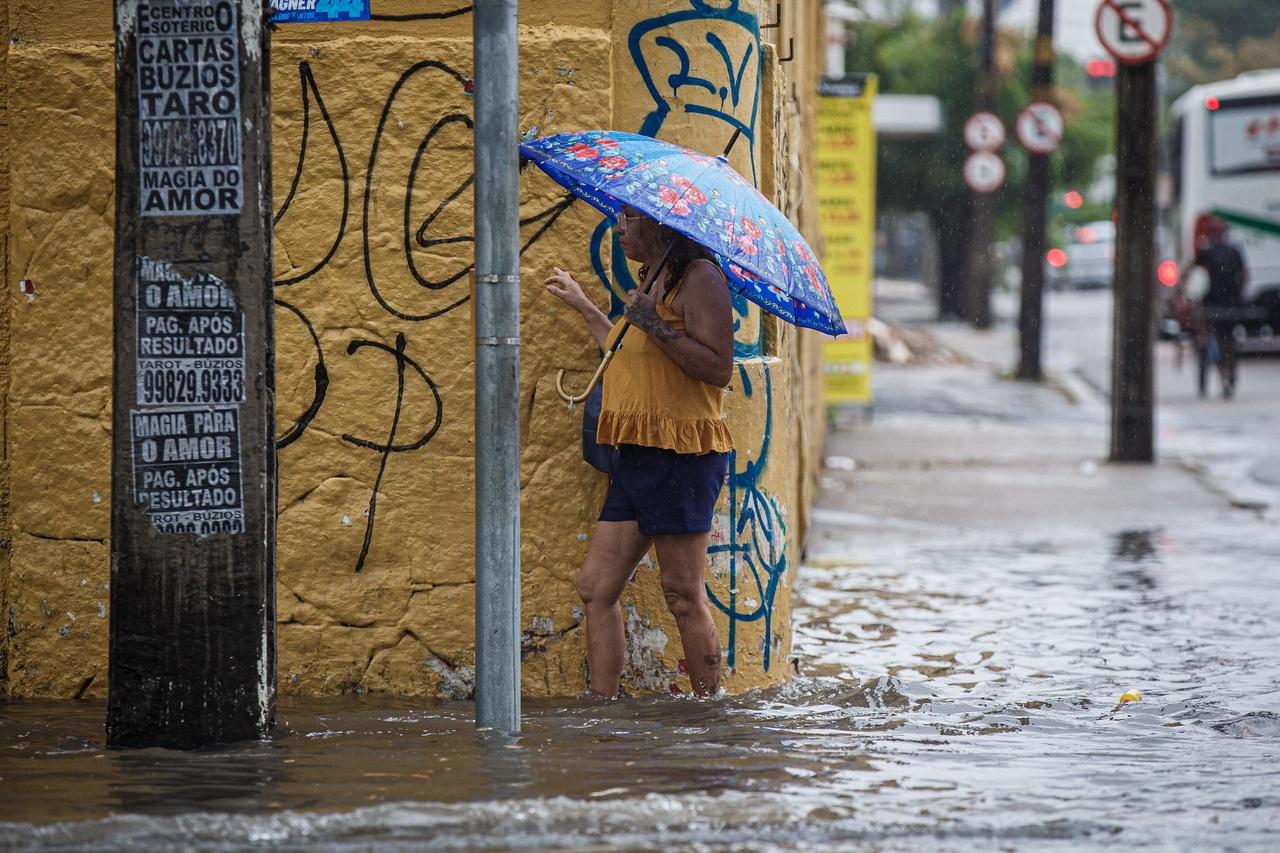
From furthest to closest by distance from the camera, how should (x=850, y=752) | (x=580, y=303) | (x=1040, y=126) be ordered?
(x=1040, y=126)
(x=580, y=303)
(x=850, y=752)

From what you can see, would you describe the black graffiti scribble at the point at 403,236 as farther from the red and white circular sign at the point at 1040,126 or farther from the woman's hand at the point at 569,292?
the red and white circular sign at the point at 1040,126

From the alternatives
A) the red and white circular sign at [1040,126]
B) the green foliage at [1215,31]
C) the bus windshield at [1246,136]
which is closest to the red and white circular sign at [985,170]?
the red and white circular sign at [1040,126]

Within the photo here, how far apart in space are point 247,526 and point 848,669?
2.61 metres

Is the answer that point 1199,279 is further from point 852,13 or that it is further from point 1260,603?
point 1260,603

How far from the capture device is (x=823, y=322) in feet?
18.9

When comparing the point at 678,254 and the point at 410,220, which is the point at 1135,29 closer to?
the point at 410,220

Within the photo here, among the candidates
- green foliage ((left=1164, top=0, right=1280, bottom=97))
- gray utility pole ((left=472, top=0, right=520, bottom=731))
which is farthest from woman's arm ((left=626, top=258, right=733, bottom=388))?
green foliage ((left=1164, top=0, right=1280, bottom=97))

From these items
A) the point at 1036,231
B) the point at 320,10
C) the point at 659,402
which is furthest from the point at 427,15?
the point at 1036,231

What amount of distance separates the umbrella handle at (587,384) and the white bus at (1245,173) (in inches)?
826

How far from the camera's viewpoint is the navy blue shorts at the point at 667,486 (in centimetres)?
564

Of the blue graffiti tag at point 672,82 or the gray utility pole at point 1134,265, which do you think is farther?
the gray utility pole at point 1134,265

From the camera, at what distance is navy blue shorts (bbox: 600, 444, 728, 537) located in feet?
18.5

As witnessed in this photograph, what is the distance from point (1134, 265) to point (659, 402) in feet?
30.3

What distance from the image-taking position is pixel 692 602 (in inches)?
229
